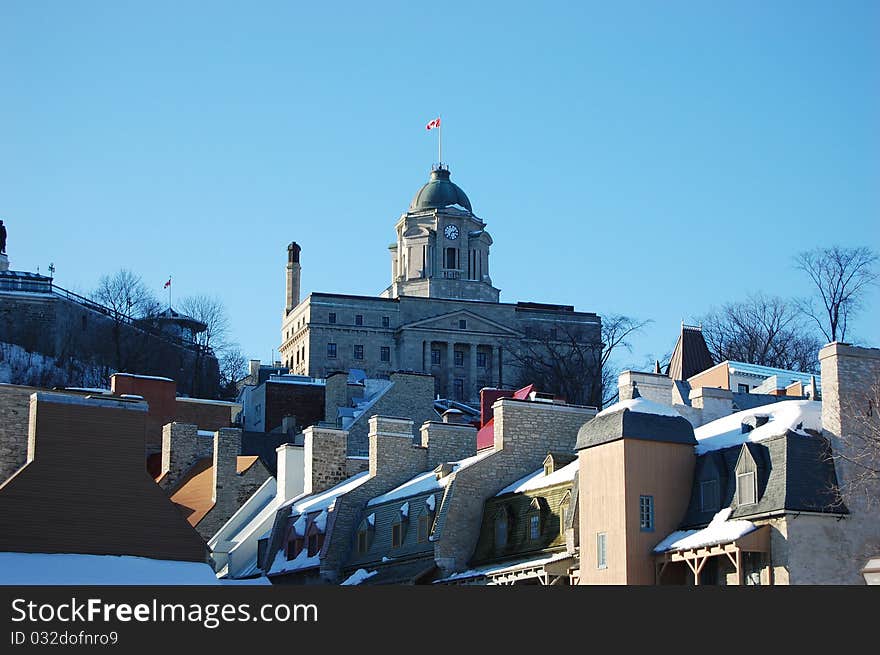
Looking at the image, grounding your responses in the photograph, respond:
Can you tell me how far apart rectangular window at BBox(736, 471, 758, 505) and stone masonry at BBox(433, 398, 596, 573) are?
32.6 ft

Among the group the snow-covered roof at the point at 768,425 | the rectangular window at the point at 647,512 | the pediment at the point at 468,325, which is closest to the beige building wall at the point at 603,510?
the rectangular window at the point at 647,512

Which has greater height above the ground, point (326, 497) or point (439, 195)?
point (439, 195)

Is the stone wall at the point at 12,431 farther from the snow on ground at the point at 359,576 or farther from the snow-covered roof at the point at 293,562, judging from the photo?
the snow on ground at the point at 359,576

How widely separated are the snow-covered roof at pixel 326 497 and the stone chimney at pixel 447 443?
2171mm

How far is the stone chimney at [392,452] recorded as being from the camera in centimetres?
5175

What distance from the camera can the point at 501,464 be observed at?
154 feet

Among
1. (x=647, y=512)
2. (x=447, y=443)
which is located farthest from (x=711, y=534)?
(x=447, y=443)

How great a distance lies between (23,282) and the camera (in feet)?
409

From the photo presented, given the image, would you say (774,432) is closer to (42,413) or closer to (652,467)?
(652,467)

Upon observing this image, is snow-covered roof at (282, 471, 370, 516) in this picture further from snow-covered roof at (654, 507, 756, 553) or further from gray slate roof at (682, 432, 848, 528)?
gray slate roof at (682, 432, 848, 528)

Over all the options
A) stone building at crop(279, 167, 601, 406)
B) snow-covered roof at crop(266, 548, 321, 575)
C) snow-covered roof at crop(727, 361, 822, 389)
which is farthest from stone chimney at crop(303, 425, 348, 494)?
stone building at crop(279, 167, 601, 406)

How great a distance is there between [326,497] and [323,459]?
277 cm

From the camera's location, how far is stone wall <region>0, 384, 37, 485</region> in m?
49.1

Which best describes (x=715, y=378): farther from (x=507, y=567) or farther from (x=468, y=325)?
(x=468, y=325)
